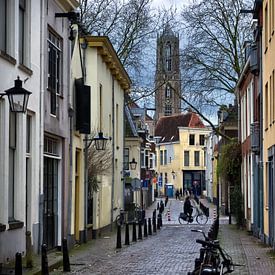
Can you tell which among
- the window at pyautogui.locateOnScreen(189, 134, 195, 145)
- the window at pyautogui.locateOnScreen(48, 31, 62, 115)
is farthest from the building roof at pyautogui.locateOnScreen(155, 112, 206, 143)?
the window at pyautogui.locateOnScreen(48, 31, 62, 115)

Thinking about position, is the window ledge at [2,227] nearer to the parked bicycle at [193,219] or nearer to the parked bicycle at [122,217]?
the parked bicycle at [122,217]

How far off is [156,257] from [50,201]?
3201 mm

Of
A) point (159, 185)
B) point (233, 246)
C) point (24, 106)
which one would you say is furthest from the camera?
point (159, 185)

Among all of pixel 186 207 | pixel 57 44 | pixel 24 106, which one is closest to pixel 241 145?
pixel 186 207

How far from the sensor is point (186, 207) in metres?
49.2

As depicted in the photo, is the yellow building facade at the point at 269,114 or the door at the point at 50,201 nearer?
the door at the point at 50,201

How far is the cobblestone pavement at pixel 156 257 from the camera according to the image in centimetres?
1806

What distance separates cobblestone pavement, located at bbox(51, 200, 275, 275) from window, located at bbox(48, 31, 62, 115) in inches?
168

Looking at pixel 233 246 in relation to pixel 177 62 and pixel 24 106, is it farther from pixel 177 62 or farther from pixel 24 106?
pixel 177 62

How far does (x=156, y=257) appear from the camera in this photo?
2169 cm

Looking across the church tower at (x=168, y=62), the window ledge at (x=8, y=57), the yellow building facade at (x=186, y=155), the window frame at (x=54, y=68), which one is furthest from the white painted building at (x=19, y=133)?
the yellow building facade at (x=186, y=155)

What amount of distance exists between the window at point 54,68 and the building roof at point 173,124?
3581 inches

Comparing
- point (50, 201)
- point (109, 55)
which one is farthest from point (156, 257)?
point (109, 55)

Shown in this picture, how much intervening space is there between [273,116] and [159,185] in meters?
94.6
